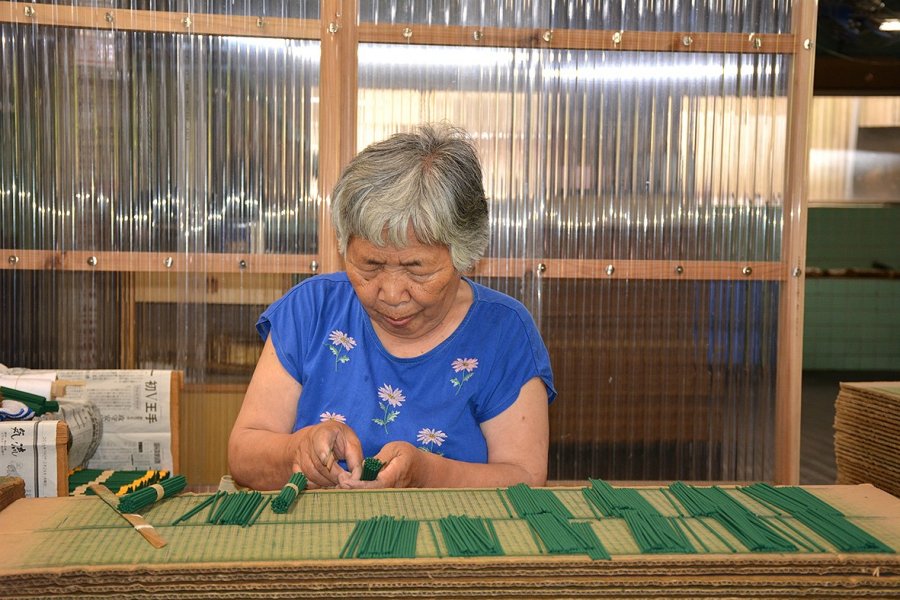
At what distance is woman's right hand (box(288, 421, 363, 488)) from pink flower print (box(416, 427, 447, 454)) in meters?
0.24

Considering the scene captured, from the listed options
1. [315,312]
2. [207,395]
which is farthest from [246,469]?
[207,395]

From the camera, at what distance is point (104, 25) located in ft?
8.17

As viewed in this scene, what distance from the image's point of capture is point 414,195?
1423 millimetres

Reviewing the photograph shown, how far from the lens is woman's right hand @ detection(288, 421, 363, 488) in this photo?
4.29 feet

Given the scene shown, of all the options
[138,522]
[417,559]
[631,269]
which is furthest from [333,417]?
[631,269]

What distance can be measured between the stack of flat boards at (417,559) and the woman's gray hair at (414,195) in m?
0.62

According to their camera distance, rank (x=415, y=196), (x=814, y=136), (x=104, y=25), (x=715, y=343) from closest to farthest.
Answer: (x=415, y=196), (x=104, y=25), (x=715, y=343), (x=814, y=136)

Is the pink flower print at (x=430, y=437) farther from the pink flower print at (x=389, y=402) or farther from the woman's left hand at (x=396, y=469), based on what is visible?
the woman's left hand at (x=396, y=469)

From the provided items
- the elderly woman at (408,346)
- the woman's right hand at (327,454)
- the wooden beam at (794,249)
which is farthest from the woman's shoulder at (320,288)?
the wooden beam at (794,249)

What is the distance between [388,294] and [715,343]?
1.51 meters

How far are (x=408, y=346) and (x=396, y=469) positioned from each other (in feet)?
1.40

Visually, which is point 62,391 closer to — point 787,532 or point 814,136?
point 787,532

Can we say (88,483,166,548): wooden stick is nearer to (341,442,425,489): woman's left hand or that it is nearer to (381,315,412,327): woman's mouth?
(341,442,425,489): woman's left hand

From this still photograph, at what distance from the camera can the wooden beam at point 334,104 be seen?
251cm
